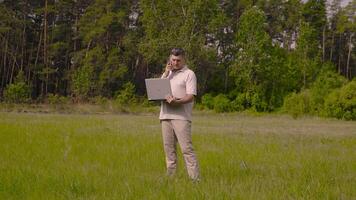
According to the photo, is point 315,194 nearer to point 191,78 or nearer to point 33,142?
point 191,78

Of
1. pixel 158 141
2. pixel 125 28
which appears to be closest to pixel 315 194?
pixel 158 141

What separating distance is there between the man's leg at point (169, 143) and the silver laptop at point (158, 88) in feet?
1.35

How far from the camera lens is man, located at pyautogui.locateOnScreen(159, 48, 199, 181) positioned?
6.43 meters

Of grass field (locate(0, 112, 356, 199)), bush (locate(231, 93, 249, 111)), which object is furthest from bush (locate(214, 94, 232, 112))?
grass field (locate(0, 112, 356, 199))

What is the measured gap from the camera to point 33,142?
10906mm

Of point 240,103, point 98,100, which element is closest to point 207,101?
point 240,103

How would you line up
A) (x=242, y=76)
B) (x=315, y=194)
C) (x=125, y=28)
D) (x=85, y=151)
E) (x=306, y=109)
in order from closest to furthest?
(x=315, y=194) < (x=85, y=151) < (x=306, y=109) < (x=242, y=76) < (x=125, y=28)

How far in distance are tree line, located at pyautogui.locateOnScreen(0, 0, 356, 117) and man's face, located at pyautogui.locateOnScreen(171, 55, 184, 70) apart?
36.6m

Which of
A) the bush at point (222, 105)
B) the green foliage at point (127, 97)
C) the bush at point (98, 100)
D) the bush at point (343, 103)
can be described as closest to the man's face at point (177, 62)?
Result: the bush at point (343, 103)

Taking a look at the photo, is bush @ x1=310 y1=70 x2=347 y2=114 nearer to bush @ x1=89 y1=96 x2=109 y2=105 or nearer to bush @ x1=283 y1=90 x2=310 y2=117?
bush @ x1=283 y1=90 x2=310 y2=117

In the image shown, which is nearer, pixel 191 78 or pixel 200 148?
pixel 191 78

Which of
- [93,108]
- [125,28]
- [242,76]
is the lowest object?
[93,108]

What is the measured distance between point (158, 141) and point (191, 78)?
A: 5.75 metres

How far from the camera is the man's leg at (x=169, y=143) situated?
6691 mm
